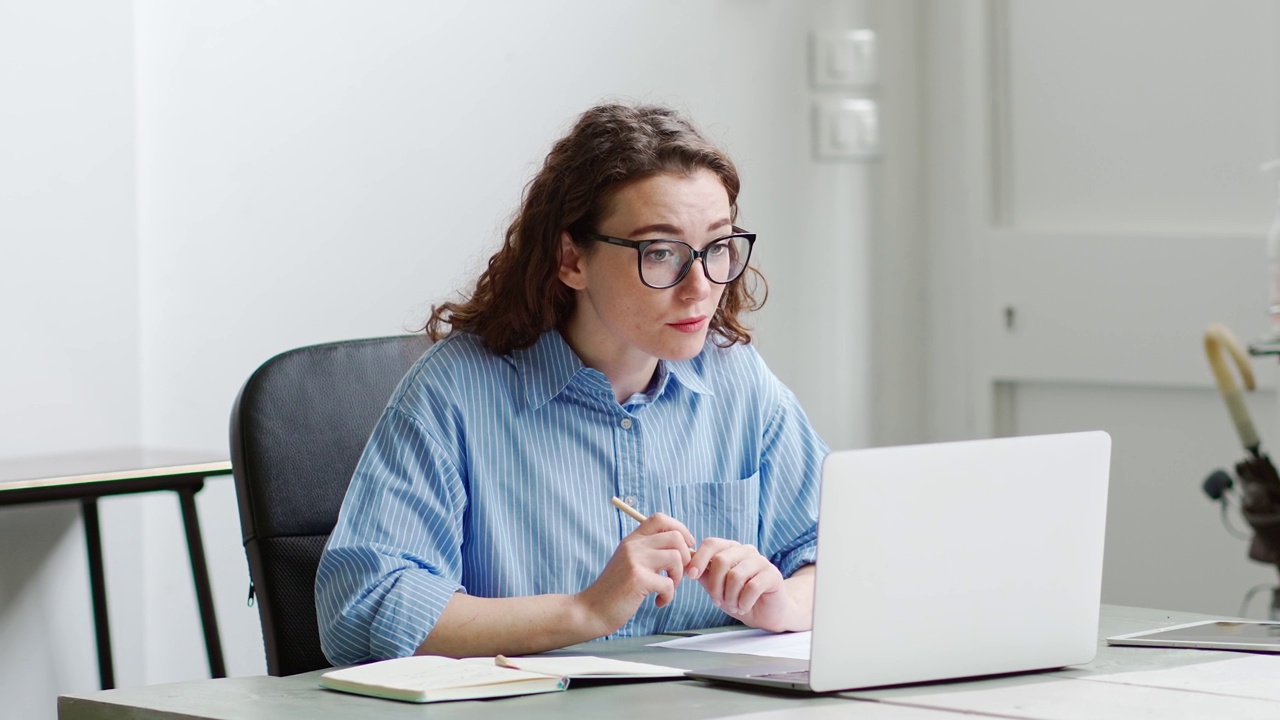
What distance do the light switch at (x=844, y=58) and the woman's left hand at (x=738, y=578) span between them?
2051 millimetres

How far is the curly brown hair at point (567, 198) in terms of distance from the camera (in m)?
1.65

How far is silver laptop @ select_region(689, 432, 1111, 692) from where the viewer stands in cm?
117

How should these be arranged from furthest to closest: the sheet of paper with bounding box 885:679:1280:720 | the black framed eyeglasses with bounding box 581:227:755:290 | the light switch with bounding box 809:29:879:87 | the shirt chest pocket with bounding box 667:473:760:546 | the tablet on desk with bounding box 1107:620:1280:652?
the light switch with bounding box 809:29:879:87, the shirt chest pocket with bounding box 667:473:760:546, the black framed eyeglasses with bounding box 581:227:755:290, the tablet on desk with bounding box 1107:620:1280:652, the sheet of paper with bounding box 885:679:1280:720

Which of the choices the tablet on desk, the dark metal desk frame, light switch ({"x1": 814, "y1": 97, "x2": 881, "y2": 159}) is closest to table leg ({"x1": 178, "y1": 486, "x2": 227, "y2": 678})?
the dark metal desk frame

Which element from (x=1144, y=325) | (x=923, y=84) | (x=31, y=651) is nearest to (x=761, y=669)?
(x=31, y=651)

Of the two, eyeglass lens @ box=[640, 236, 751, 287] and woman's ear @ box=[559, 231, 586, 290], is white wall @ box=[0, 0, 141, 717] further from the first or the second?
eyeglass lens @ box=[640, 236, 751, 287]

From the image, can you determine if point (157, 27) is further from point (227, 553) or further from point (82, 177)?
point (227, 553)

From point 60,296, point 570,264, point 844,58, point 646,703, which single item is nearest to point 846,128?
point 844,58

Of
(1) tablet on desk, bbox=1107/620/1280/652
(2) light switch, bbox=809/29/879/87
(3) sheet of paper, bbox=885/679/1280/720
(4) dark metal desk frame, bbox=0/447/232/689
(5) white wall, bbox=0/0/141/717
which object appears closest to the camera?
(3) sheet of paper, bbox=885/679/1280/720

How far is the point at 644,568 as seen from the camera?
55.2 inches

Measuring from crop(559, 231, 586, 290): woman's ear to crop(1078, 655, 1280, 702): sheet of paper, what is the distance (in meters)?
0.66

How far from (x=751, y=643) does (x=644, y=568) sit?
17 centimetres

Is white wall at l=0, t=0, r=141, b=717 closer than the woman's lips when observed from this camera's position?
No

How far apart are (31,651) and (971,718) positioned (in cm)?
169
